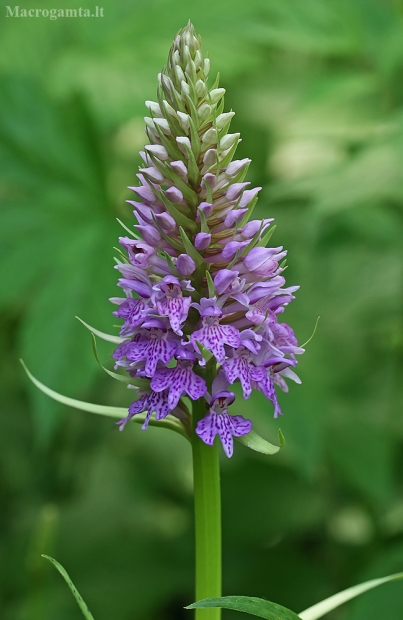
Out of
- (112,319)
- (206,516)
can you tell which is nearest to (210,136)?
(206,516)

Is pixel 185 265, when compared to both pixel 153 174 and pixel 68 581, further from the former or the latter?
pixel 68 581

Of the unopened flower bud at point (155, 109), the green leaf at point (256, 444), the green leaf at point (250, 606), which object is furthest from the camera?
the unopened flower bud at point (155, 109)

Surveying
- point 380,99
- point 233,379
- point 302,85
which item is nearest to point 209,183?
point 233,379

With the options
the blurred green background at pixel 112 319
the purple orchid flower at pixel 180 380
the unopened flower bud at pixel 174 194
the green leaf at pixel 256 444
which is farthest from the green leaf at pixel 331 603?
the blurred green background at pixel 112 319

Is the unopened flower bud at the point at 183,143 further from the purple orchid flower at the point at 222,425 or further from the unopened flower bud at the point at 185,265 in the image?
the purple orchid flower at the point at 222,425

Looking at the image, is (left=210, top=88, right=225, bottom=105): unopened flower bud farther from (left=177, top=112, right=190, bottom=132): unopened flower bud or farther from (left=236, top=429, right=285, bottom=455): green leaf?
(left=236, top=429, right=285, bottom=455): green leaf
